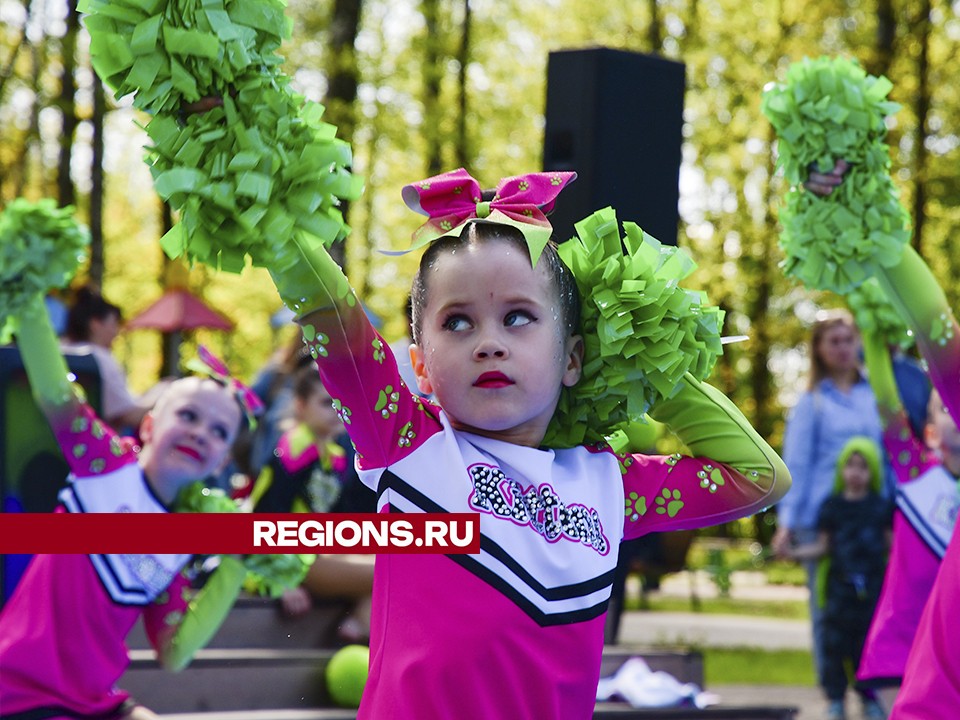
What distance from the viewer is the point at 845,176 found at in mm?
3404

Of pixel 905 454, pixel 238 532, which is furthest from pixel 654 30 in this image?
pixel 238 532

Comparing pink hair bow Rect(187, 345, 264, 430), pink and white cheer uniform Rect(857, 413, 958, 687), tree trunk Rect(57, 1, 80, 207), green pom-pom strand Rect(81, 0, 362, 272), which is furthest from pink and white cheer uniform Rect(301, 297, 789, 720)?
tree trunk Rect(57, 1, 80, 207)

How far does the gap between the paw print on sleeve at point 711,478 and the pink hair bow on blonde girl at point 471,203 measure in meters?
0.59

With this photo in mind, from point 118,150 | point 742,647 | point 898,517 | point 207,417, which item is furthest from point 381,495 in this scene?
point 118,150

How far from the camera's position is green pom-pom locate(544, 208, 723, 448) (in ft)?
8.50

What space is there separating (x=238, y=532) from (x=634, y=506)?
896 millimetres

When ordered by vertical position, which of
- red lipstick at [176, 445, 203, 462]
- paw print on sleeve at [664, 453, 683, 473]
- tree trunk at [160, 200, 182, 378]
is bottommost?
tree trunk at [160, 200, 182, 378]

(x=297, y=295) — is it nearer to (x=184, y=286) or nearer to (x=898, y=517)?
(x=898, y=517)

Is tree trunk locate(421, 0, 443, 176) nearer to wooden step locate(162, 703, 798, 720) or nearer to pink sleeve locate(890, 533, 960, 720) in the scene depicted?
wooden step locate(162, 703, 798, 720)

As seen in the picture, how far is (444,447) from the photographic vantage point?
2.47m

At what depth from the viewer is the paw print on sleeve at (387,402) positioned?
2.40 m

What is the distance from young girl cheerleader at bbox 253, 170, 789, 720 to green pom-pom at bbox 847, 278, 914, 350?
2.66 m

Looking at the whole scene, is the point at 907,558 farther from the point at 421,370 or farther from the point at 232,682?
the point at 421,370

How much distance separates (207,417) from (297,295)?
249cm
